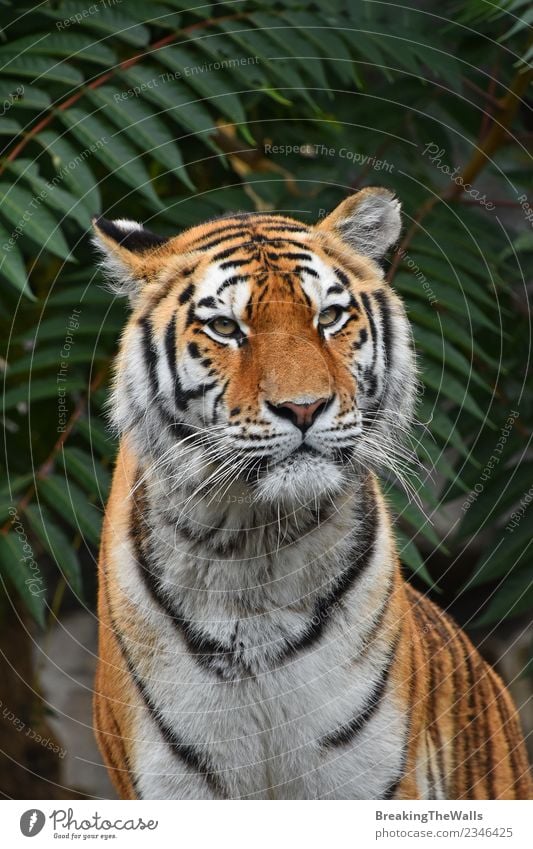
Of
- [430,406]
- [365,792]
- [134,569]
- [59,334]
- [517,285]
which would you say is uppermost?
[517,285]

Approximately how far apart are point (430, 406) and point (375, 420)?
0.22 meters

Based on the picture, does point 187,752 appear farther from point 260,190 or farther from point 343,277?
point 260,190

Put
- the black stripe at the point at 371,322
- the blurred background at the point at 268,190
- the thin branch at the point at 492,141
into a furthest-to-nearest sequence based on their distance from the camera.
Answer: the thin branch at the point at 492,141, the blurred background at the point at 268,190, the black stripe at the point at 371,322

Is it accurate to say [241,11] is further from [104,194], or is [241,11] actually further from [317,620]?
[317,620]

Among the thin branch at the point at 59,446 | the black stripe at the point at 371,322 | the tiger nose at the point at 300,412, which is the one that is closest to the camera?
the tiger nose at the point at 300,412

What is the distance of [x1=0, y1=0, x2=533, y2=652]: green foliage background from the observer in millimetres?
2156

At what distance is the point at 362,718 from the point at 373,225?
0.91 m

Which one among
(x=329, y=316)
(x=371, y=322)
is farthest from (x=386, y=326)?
(x=329, y=316)

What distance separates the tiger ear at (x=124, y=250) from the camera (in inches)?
75.3

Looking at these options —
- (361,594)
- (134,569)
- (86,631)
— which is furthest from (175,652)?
(86,631)

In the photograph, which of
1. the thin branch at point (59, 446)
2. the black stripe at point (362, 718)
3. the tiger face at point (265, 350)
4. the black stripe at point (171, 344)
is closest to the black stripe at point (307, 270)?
the tiger face at point (265, 350)

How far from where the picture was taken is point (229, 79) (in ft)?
7.68

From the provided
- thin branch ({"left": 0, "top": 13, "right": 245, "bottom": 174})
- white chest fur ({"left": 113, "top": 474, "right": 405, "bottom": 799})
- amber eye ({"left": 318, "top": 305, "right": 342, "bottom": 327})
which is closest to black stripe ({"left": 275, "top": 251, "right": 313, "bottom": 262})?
amber eye ({"left": 318, "top": 305, "right": 342, "bottom": 327})

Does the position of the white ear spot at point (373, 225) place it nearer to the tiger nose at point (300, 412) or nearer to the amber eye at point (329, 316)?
the amber eye at point (329, 316)
